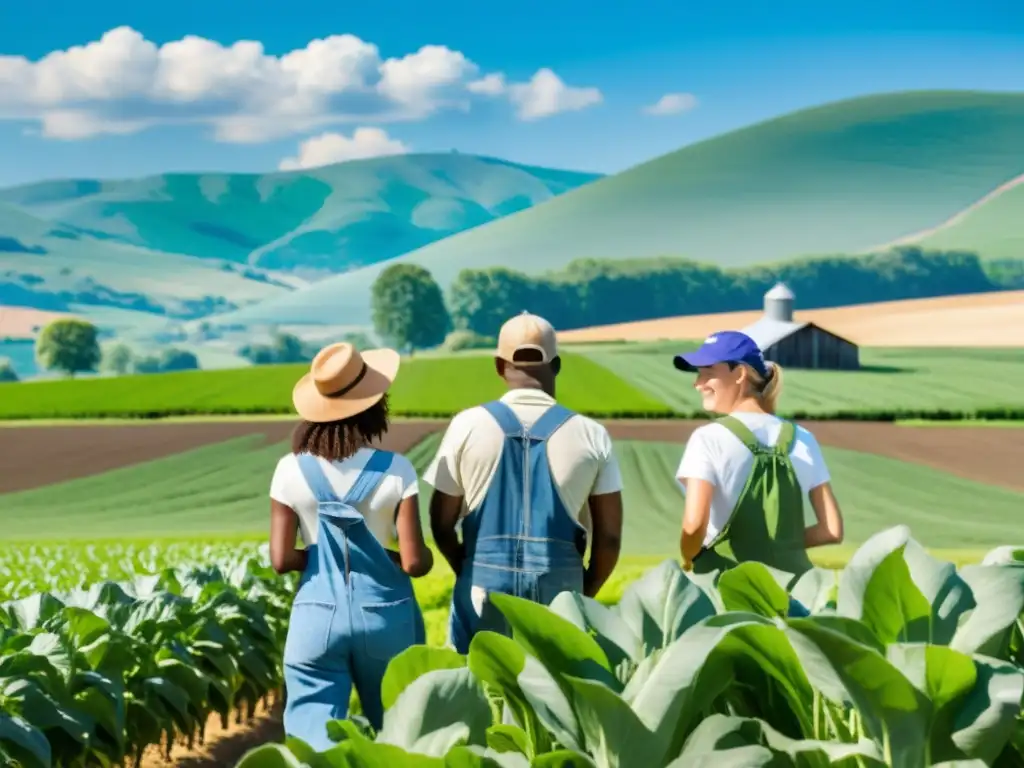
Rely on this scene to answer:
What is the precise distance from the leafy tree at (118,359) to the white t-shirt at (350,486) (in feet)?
185

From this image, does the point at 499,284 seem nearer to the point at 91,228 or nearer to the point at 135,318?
the point at 135,318

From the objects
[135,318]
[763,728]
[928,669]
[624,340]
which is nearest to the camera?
[928,669]

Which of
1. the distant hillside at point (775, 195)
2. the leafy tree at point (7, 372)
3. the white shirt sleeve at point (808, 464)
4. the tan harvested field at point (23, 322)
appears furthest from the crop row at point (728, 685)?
the distant hillside at point (775, 195)

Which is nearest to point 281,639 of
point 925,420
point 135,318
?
point 925,420

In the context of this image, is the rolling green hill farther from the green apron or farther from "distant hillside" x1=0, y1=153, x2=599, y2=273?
the green apron

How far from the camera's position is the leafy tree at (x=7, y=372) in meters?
50.7

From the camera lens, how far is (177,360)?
2392 inches

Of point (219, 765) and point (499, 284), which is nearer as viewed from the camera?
point (219, 765)

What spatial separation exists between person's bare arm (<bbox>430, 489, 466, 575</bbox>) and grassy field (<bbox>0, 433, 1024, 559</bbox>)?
1728 centimetres

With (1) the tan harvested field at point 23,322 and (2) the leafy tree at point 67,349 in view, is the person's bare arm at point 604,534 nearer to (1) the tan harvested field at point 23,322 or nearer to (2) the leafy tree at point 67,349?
(2) the leafy tree at point 67,349

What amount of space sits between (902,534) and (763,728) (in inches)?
13.5

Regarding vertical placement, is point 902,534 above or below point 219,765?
above

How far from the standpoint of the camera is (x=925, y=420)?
121ft

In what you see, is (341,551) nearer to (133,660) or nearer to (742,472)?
(742,472)
